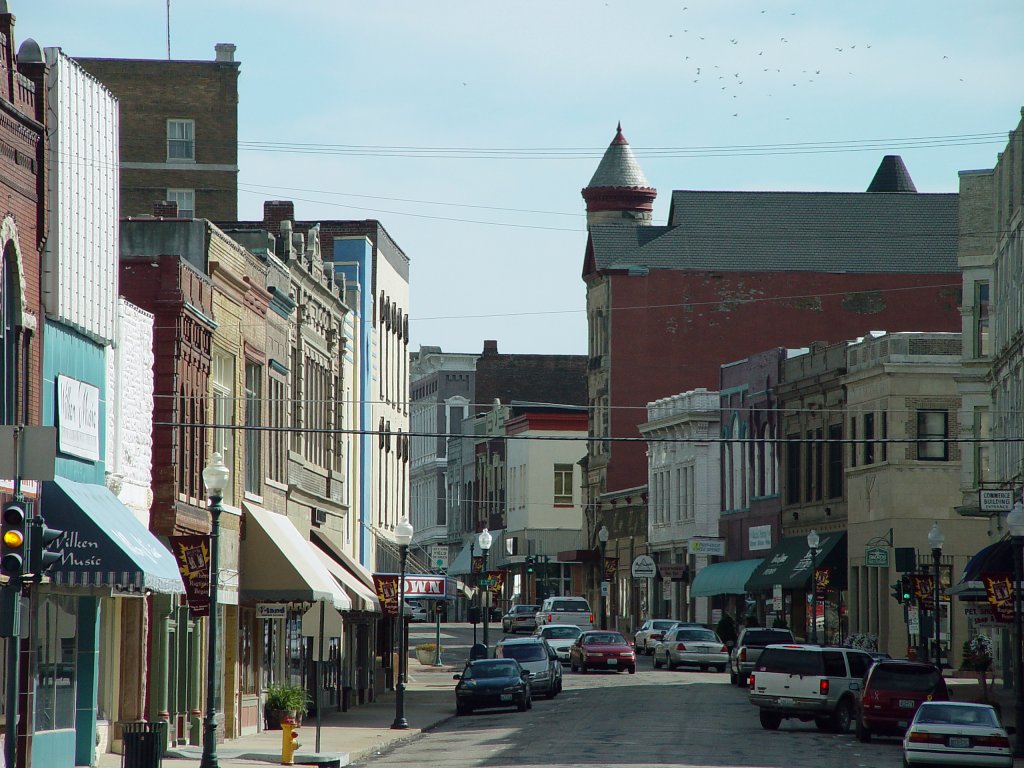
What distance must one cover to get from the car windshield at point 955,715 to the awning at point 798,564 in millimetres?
35641

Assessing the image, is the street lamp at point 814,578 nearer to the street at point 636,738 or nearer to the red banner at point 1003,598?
the street at point 636,738

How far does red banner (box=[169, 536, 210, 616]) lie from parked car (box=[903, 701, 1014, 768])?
10.8 metres

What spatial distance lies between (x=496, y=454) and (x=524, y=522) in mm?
8271

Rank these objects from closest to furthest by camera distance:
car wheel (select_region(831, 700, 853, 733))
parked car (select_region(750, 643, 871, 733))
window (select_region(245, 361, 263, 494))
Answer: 1. parked car (select_region(750, 643, 871, 733))
2. car wheel (select_region(831, 700, 853, 733))
3. window (select_region(245, 361, 263, 494))

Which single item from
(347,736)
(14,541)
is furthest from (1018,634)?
(14,541)

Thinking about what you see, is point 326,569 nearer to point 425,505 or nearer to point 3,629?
point 3,629

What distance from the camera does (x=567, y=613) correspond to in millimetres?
78188

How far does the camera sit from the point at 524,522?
121688 mm

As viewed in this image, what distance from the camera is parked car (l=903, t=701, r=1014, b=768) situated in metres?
27.4

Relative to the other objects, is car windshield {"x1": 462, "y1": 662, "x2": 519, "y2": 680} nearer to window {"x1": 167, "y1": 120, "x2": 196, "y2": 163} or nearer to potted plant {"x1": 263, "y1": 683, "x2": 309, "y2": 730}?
potted plant {"x1": 263, "y1": 683, "x2": 309, "y2": 730}

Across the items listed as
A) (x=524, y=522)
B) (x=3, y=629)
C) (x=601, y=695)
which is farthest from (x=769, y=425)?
(x=3, y=629)

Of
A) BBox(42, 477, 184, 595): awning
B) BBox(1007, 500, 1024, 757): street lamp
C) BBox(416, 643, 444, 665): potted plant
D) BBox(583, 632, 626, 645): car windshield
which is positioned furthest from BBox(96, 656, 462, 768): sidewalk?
BBox(416, 643, 444, 665): potted plant

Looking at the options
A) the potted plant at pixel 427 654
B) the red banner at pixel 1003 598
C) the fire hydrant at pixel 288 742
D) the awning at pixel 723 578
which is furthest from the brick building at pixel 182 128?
the fire hydrant at pixel 288 742

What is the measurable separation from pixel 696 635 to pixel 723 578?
1769 centimetres
